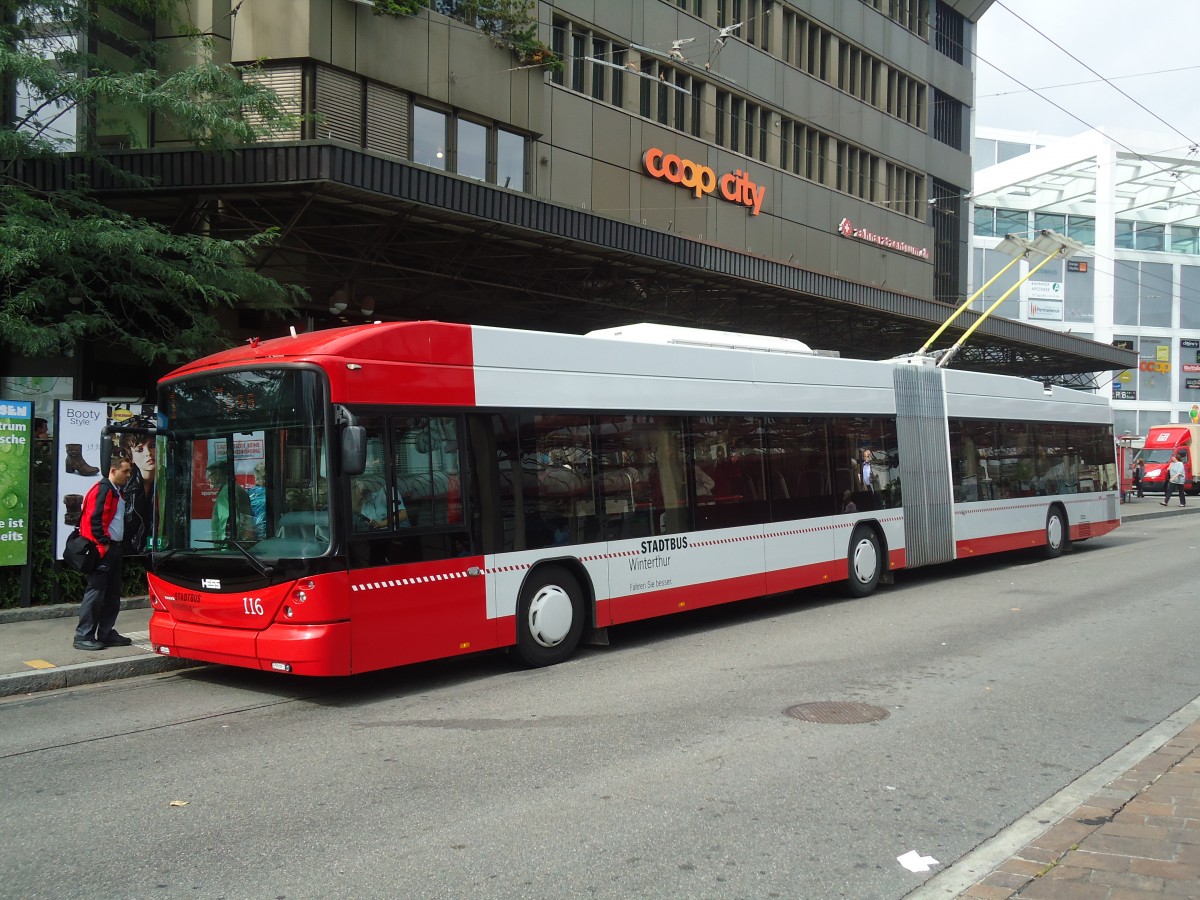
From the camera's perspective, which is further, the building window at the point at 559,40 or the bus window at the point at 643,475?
the building window at the point at 559,40

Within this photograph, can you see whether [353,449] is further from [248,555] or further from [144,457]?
[144,457]

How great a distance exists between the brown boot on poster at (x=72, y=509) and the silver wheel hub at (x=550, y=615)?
18.1ft

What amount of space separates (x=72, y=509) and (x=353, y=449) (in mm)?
5648

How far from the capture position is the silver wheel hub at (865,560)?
13.8 m

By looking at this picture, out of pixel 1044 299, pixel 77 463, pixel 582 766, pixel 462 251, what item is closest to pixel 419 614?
pixel 582 766

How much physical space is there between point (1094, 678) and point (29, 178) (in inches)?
514

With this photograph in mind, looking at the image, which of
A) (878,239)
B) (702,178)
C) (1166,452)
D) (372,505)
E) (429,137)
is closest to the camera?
(372,505)

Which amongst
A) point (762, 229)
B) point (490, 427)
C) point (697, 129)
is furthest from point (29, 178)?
point (762, 229)

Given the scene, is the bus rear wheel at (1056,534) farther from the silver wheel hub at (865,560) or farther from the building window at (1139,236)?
the building window at (1139,236)

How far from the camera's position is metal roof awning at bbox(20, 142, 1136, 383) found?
45.9 ft

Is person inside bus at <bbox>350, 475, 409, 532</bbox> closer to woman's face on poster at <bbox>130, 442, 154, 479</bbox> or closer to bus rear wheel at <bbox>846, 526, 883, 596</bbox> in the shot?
woman's face on poster at <bbox>130, 442, 154, 479</bbox>

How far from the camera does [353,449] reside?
755 cm

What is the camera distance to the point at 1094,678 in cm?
867

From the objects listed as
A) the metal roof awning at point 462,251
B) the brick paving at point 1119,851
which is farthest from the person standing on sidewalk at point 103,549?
the brick paving at point 1119,851
